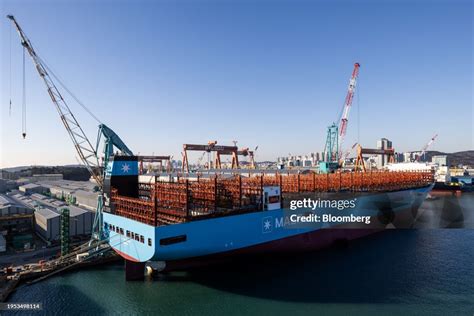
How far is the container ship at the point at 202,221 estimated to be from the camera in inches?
746

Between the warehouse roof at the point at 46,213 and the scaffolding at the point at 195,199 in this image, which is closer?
the scaffolding at the point at 195,199

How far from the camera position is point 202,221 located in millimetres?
19484

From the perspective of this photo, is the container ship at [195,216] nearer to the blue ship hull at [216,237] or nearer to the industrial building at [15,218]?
the blue ship hull at [216,237]

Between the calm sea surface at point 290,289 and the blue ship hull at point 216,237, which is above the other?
the blue ship hull at point 216,237

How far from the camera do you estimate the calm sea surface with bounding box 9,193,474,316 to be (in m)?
16.5

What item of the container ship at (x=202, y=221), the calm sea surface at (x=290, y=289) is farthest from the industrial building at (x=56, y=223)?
the calm sea surface at (x=290, y=289)

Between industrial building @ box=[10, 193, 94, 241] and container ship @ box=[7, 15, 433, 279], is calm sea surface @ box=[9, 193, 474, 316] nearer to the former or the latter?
container ship @ box=[7, 15, 433, 279]

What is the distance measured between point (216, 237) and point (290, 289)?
20.2ft

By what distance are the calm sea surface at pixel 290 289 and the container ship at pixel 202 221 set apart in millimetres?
1710

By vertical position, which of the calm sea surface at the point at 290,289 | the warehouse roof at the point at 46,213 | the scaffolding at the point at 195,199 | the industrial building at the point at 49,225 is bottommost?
the calm sea surface at the point at 290,289

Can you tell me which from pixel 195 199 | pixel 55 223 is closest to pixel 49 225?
pixel 55 223

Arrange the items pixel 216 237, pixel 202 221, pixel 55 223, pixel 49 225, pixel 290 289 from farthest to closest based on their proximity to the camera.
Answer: pixel 55 223 → pixel 49 225 → pixel 216 237 → pixel 202 221 → pixel 290 289

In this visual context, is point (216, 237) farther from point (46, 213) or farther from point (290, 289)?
point (46, 213)

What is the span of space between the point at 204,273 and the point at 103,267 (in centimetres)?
863
